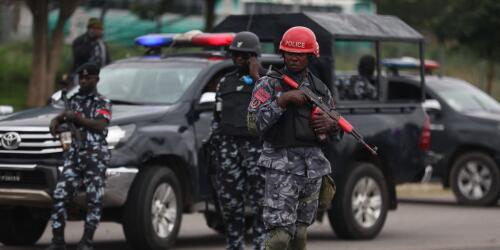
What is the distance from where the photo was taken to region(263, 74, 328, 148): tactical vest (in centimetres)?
818

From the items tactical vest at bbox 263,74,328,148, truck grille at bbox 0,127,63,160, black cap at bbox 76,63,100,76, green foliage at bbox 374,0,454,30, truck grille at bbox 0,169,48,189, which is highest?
black cap at bbox 76,63,100,76

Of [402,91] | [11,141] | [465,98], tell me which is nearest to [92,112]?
[11,141]

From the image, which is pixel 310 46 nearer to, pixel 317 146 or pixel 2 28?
pixel 317 146

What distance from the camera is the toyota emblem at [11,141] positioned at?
11.0 m

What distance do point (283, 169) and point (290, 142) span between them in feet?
0.59

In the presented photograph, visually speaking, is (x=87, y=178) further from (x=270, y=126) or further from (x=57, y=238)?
(x=270, y=126)

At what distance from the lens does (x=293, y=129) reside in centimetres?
820

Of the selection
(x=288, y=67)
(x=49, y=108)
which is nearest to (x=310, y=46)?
(x=288, y=67)

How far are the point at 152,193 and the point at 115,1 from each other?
19.2 metres

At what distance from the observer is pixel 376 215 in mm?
13195

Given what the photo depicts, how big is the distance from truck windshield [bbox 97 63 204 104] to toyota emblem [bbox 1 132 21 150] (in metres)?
1.23

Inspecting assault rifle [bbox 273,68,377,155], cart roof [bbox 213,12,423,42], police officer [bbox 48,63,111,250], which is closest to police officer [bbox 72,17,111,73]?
cart roof [bbox 213,12,423,42]

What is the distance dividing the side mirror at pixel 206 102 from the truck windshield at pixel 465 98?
733 cm

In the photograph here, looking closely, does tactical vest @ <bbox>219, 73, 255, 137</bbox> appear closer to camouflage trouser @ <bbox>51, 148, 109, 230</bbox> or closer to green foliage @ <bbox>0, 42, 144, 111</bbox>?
camouflage trouser @ <bbox>51, 148, 109, 230</bbox>
